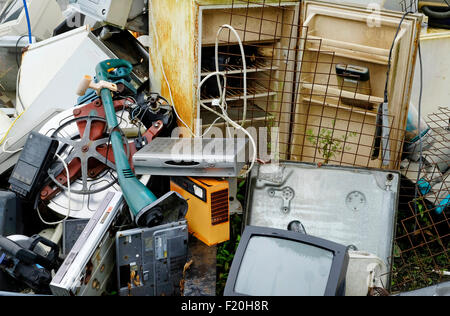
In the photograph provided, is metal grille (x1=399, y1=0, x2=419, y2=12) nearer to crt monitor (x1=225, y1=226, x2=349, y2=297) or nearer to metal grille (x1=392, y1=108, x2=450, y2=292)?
metal grille (x1=392, y1=108, x2=450, y2=292)

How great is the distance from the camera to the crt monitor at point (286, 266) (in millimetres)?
2355

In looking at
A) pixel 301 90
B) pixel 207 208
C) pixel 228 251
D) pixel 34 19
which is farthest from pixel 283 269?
pixel 34 19

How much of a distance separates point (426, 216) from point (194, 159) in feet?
6.34

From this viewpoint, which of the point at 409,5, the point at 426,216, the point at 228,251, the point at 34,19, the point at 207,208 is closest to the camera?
the point at 207,208

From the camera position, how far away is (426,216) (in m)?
4.02

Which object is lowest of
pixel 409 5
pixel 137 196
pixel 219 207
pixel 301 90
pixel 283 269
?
pixel 219 207

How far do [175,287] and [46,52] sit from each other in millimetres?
2680

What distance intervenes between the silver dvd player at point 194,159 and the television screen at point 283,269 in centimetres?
84

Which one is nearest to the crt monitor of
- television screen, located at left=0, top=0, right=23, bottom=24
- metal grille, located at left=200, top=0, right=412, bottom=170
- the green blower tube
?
the green blower tube

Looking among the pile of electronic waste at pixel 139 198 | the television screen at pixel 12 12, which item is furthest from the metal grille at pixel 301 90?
the television screen at pixel 12 12

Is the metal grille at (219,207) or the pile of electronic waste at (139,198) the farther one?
the metal grille at (219,207)

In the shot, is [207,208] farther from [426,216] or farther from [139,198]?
[426,216]

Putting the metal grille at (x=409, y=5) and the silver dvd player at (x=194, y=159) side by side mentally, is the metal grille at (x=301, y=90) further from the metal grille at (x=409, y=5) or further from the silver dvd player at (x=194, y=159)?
the metal grille at (x=409, y=5)

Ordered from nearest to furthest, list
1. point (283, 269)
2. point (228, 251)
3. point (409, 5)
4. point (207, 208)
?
point (283, 269)
point (207, 208)
point (228, 251)
point (409, 5)
